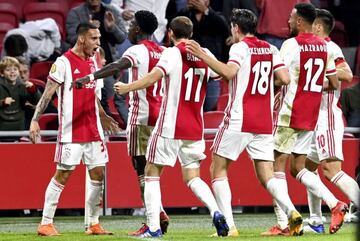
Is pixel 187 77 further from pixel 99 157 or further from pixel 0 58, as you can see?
pixel 0 58

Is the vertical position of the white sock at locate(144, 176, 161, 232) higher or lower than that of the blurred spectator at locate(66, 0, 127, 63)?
lower

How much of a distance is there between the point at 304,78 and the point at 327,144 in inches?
31.7

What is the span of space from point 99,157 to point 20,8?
6938 mm

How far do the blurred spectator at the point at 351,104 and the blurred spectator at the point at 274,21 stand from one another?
1.46 m

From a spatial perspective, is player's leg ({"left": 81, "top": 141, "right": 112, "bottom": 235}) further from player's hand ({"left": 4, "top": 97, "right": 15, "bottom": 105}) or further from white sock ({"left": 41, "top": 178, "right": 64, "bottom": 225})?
player's hand ({"left": 4, "top": 97, "right": 15, "bottom": 105})

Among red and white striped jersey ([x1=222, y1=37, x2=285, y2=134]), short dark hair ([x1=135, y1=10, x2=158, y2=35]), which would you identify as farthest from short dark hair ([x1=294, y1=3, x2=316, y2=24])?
short dark hair ([x1=135, y1=10, x2=158, y2=35])

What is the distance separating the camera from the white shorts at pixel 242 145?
12500 mm

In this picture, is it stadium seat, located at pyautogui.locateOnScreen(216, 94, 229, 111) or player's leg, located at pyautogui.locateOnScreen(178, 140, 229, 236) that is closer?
player's leg, located at pyautogui.locateOnScreen(178, 140, 229, 236)

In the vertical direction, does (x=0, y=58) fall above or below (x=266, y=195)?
above

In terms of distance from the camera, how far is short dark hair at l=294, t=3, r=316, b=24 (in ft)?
42.2

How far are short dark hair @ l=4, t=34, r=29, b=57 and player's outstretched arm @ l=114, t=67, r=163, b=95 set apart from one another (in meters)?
5.79

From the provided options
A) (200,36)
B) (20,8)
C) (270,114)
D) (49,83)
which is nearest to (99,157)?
(49,83)

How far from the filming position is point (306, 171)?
13039 millimetres

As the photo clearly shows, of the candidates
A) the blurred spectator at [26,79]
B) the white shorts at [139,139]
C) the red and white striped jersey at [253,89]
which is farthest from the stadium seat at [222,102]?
the red and white striped jersey at [253,89]
